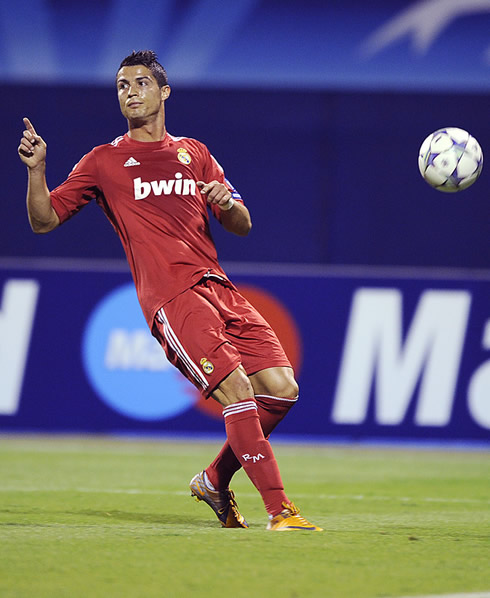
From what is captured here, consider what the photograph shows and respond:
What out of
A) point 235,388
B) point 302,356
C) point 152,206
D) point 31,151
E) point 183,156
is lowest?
point 235,388

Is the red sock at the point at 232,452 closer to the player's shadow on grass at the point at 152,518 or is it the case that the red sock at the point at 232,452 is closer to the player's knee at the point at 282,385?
the player's knee at the point at 282,385

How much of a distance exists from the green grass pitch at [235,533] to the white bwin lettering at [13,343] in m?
1.19

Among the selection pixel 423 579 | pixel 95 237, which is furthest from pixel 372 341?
pixel 423 579

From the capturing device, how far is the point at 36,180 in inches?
183

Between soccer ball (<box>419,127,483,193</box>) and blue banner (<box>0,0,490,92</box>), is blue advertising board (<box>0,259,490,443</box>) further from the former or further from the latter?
soccer ball (<box>419,127,483,193</box>)

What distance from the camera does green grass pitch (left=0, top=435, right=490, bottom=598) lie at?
343 cm

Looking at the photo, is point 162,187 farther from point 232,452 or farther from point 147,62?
point 232,452

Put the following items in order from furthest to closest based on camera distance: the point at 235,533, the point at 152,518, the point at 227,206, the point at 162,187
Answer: the point at 152,518 → the point at 162,187 → the point at 227,206 → the point at 235,533

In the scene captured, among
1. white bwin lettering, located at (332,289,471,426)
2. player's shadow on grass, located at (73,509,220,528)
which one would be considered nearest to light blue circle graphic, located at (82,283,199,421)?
white bwin lettering, located at (332,289,471,426)

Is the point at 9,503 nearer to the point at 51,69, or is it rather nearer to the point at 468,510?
the point at 468,510

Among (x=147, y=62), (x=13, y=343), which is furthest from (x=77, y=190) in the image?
(x=13, y=343)

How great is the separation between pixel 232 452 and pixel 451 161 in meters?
1.89

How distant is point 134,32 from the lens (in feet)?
41.0

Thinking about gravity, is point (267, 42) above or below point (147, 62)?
above
